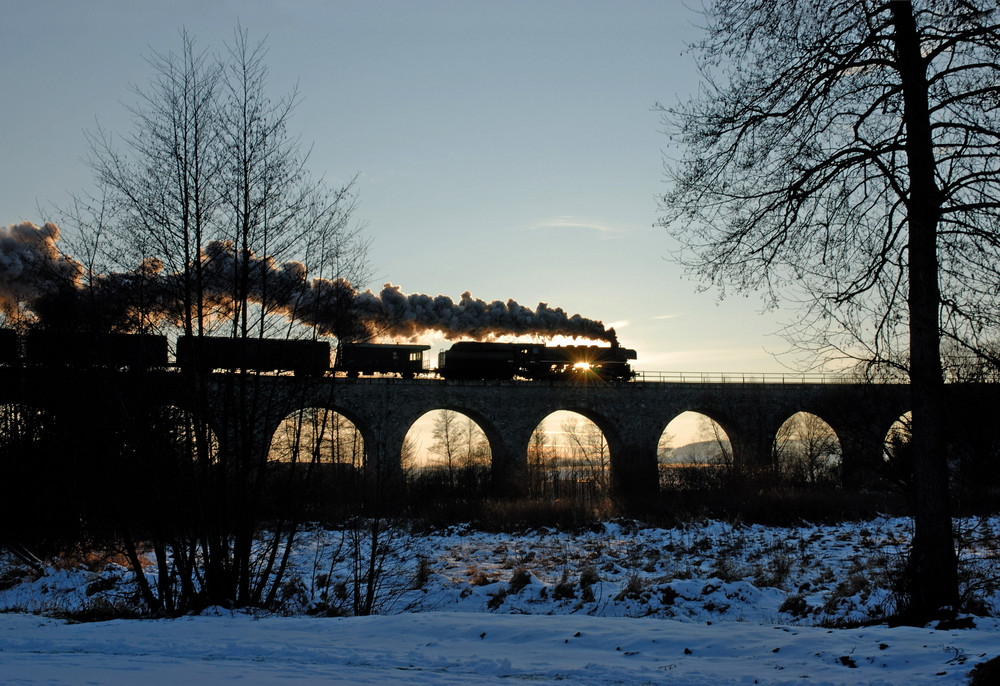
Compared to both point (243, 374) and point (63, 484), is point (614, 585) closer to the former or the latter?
point (243, 374)

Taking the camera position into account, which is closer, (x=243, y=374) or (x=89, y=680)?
(x=89, y=680)

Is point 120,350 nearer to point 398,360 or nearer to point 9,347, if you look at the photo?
point 9,347

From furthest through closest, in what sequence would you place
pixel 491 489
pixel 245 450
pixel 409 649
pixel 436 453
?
pixel 436 453
pixel 491 489
pixel 245 450
pixel 409 649

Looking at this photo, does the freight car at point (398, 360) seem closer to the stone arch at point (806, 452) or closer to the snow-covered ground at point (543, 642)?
the stone arch at point (806, 452)

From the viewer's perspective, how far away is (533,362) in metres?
35.4

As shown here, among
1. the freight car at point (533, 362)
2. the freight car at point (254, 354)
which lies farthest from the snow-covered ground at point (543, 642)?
the freight car at point (533, 362)

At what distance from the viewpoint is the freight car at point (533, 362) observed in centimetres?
3456

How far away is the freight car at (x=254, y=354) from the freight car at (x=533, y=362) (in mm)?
24930

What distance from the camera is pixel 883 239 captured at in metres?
6.79

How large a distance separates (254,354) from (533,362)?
26692mm

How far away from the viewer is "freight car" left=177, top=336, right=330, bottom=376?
8570mm

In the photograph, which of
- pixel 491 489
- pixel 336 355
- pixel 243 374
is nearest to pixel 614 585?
pixel 336 355

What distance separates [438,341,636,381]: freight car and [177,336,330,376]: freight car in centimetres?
2493

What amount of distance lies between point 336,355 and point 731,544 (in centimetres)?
1004
